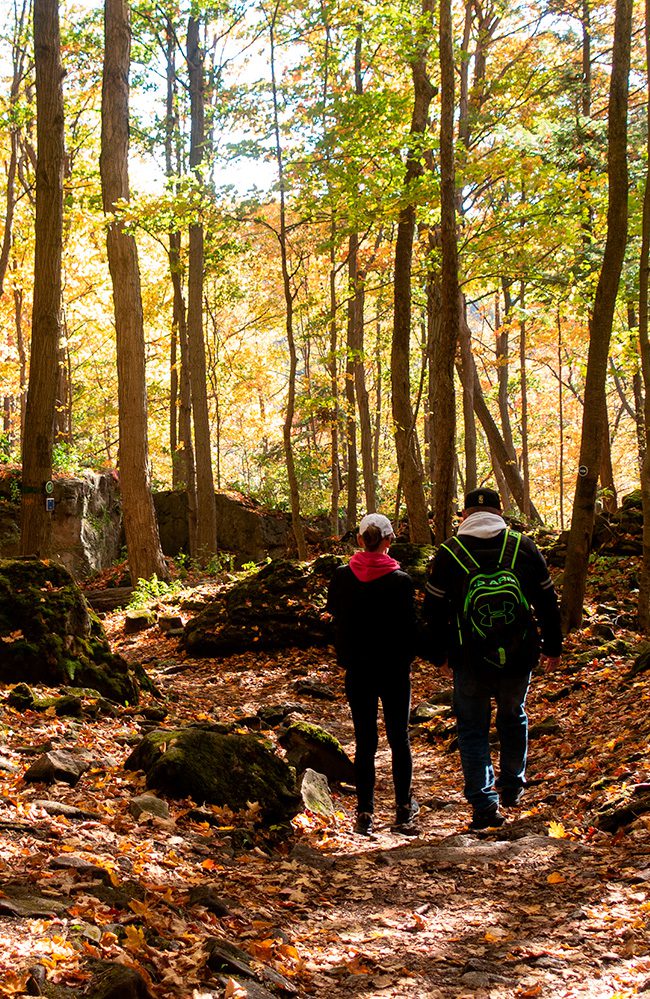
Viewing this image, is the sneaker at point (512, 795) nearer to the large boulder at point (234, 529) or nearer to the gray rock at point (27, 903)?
the gray rock at point (27, 903)

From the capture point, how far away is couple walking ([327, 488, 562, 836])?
5.11m

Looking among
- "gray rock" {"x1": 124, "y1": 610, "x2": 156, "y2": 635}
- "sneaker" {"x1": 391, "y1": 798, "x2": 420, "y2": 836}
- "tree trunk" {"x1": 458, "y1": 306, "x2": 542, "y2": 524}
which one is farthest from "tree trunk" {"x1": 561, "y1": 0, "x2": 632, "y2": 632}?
"tree trunk" {"x1": 458, "y1": 306, "x2": 542, "y2": 524}

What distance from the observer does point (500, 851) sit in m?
4.51

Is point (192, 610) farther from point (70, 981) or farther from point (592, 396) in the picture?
point (70, 981)

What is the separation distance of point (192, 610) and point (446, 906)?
31.5 ft

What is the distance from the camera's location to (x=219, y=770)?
516 cm

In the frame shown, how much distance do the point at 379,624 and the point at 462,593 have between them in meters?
0.57

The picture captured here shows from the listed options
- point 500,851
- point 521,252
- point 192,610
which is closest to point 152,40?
point 521,252

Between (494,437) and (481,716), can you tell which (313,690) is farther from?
(494,437)

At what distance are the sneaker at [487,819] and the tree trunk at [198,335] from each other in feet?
46.0

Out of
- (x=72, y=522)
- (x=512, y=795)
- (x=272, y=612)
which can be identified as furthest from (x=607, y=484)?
(x=512, y=795)

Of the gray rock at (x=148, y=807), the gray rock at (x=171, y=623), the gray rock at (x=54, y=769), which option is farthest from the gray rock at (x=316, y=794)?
the gray rock at (x=171, y=623)

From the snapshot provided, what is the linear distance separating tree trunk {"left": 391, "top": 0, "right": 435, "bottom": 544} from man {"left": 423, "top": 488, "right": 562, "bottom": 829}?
331 inches

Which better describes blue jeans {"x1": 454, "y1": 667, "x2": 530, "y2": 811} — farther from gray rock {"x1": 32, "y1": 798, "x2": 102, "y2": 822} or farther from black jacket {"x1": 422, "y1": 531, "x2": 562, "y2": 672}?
gray rock {"x1": 32, "y1": 798, "x2": 102, "y2": 822}
